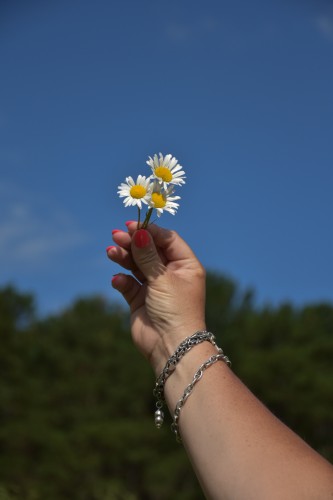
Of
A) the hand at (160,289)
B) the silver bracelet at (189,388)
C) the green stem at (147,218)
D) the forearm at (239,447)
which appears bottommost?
the forearm at (239,447)

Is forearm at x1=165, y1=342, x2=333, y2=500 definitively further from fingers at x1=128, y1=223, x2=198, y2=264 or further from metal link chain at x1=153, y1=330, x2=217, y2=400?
fingers at x1=128, y1=223, x2=198, y2=264

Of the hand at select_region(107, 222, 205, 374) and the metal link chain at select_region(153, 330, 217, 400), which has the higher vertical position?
the hand at select_region(107, 222, 205, 374)

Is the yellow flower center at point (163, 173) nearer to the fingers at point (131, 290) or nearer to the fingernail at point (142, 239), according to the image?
the fingernail at point (142, 239)

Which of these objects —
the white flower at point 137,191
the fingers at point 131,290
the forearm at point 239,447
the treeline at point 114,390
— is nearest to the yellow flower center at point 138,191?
the white flower at point 137,191

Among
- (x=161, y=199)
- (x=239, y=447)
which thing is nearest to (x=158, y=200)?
(x=161, y=199)

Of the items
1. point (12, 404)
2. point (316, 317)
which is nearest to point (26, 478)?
point (12, 404)

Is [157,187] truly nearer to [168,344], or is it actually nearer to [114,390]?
[168,344]

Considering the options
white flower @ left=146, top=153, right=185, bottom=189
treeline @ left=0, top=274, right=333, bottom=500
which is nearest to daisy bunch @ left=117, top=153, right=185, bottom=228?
white flower @ left=146, top=153, right=185, bottom=189
